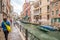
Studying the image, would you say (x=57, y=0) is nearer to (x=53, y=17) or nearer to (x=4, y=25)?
(x=53, y=17)

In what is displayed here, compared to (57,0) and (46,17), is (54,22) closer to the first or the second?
(57,0)

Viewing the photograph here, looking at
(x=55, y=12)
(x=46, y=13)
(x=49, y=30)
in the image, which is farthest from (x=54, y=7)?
(x=46, y=13)

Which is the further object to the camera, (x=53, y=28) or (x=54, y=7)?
(x=54, y=7)

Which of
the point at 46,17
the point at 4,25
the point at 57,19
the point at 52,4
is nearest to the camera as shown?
the point at 4,25

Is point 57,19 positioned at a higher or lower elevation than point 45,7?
lower

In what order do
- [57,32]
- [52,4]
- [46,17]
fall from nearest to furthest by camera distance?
[57,32]
[52,4]
[46,17]

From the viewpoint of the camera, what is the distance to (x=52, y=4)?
48406mm

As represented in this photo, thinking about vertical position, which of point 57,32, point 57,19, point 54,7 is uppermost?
point 54,7

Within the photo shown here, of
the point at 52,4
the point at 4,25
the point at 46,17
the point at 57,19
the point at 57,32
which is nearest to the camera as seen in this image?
the point at 4,25

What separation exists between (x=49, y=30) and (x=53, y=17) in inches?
182

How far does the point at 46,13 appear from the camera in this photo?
193 feet

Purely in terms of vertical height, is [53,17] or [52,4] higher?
[52,4]

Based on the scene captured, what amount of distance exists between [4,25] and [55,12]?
36.9 m

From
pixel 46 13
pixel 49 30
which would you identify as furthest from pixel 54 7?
pixel 46 13
